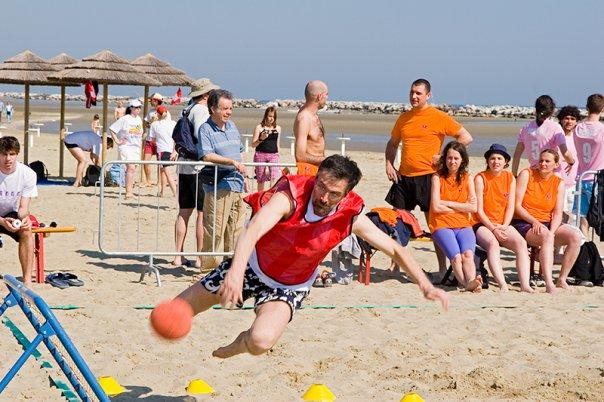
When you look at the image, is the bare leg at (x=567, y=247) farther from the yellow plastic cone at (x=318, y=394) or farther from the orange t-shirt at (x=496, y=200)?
the yellow plastic cone at (x=318, y=394)

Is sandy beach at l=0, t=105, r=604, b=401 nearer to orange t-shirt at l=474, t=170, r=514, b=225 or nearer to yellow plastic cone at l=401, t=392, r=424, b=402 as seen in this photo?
yellow plastic cone at l=401, t=392, r=424, b=402

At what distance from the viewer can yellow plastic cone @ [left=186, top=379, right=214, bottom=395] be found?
6230 millimetres

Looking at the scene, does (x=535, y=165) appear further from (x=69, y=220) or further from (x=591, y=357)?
(x=69, y=220)

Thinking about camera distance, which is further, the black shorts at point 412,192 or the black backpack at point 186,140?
the black backpack at point 186,140

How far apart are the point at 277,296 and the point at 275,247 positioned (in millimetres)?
299

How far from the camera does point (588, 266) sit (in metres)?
10.2

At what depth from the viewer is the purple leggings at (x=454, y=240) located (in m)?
9.62

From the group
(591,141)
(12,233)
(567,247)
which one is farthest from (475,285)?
(12,233)

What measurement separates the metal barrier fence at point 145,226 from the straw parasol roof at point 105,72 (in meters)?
2.00

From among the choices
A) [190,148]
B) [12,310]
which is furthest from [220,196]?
[12,310]

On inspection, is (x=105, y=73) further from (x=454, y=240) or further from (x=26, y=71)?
(x=454, y=240)

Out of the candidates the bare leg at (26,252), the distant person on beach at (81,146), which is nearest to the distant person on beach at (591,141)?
the bare leg at (26,252)

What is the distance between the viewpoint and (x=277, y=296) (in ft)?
18.7

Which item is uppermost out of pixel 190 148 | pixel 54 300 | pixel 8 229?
pixel 190 148
